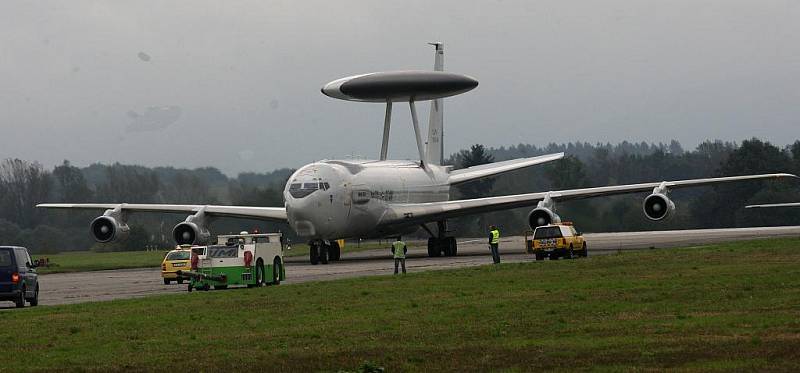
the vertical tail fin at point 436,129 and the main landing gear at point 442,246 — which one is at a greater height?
the vertical tail fin at point 436,129

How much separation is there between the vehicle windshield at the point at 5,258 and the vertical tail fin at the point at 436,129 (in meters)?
49.6

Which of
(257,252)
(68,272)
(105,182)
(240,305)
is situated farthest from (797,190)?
(240,305)

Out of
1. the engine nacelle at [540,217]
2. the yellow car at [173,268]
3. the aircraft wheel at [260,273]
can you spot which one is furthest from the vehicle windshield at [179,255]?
the engine nacelle at [540,217]

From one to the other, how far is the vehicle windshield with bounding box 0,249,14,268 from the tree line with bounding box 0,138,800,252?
156 ft

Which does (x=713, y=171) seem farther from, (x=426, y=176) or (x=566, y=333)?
(x=566, y=333)

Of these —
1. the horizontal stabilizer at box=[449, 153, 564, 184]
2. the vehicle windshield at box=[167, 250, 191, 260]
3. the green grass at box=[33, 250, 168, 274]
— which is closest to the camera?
the vehicle windshield at box=[167, 250, 191, 260]

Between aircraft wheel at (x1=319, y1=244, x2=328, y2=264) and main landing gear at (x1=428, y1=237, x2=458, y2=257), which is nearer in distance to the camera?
aircraft wheel at (x1=319, y1=244, x2=328, y2=264)

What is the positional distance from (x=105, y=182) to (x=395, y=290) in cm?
7214

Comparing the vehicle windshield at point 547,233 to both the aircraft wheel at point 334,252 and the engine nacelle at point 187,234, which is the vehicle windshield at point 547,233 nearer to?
the aircraft wheel at point 334,252

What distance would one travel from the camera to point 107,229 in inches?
2699

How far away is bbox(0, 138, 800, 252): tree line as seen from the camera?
9125cm

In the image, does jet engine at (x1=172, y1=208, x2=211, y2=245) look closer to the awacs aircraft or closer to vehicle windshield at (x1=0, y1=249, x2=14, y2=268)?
the awacs aircraft

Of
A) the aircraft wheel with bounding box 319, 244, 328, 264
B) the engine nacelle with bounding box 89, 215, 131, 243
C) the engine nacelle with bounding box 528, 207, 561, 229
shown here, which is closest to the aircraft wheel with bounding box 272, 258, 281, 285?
the aircraft wheel with bounding box 319, 244, 328, 264

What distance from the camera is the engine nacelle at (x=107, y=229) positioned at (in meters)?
68.4
